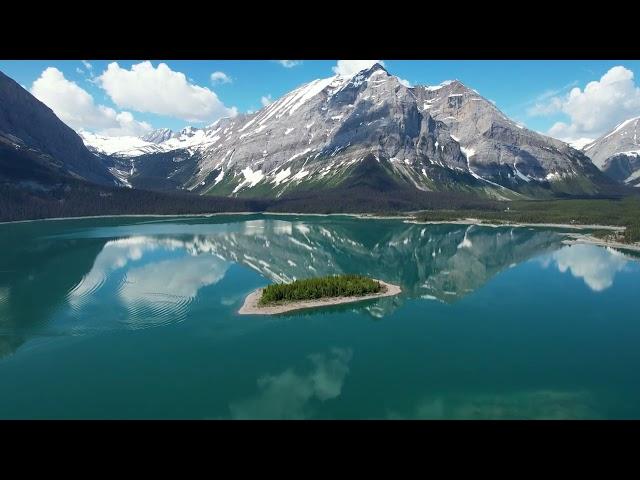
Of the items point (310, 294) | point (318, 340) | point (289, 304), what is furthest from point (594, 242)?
point (318, 340)

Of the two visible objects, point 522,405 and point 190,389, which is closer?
point 522,405

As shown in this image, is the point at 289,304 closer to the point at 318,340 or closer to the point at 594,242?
the point at 318,340

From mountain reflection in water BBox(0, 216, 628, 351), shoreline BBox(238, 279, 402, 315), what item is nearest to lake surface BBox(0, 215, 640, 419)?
mountain reflection in water BBox(0, 216, 628, 351)

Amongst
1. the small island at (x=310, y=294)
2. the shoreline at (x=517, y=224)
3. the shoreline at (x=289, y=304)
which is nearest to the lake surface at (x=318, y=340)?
the shoreline at (x=289, y=304)

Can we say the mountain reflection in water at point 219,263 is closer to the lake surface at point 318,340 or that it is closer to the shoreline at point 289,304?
the lake surface at point 318,340
